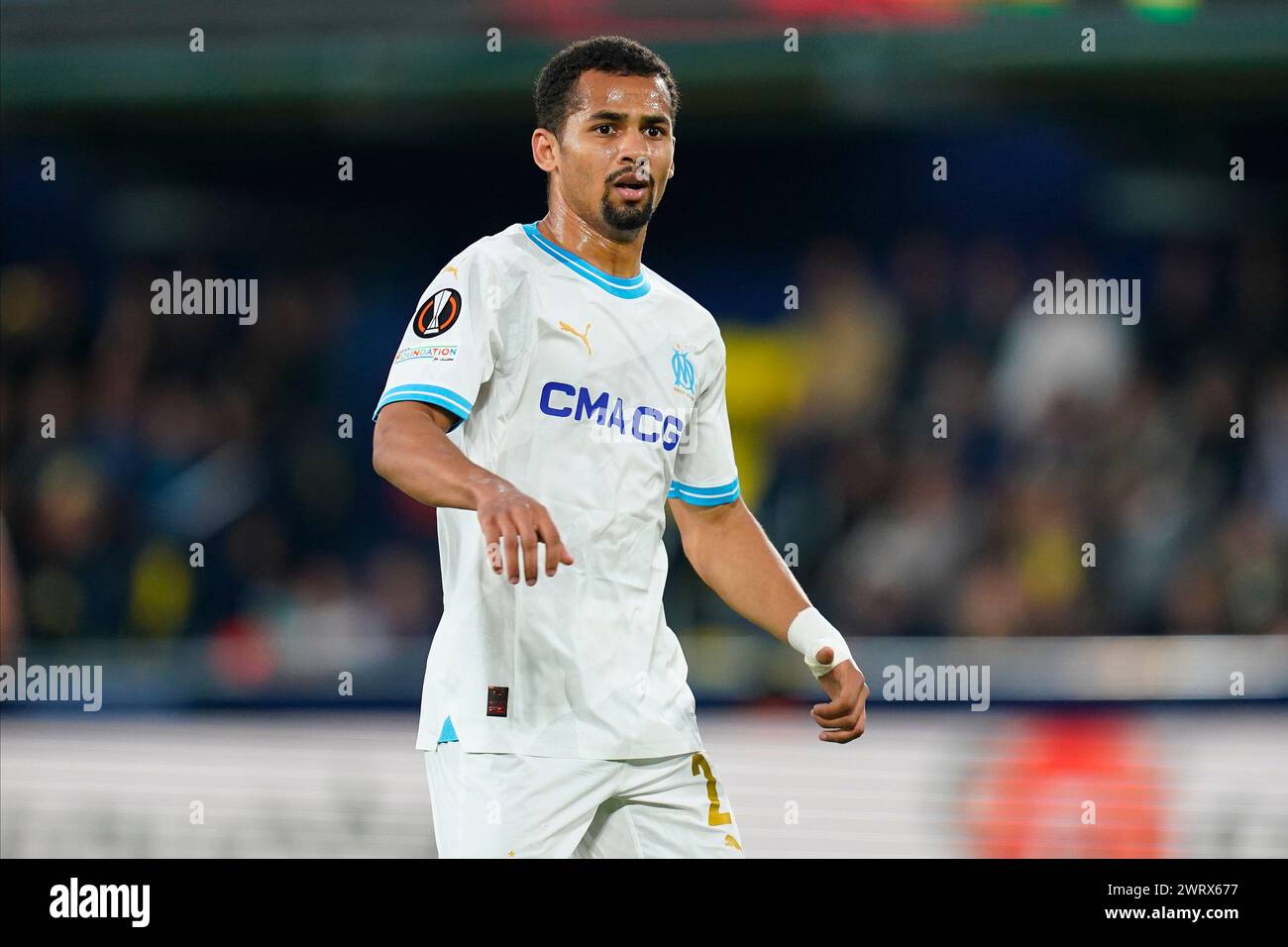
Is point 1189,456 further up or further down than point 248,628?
further up

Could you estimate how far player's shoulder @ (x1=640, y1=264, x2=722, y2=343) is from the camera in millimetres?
3430

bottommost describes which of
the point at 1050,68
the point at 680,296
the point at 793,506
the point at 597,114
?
the point at 793,506

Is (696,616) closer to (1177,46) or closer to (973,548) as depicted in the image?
(973,548)

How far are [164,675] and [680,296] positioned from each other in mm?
3499

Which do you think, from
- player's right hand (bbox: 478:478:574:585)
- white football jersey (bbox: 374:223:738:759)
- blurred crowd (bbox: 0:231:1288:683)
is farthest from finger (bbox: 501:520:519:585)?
blurred crowd (bbox: 0:231:1288:683)

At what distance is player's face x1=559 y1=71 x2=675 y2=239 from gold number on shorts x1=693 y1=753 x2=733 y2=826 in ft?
3.44

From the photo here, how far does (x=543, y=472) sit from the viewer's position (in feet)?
10.4

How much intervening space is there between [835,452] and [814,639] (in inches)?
168

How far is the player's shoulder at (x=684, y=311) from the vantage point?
3.43 m

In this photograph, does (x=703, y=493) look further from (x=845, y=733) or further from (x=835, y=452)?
(x=835, y=452)

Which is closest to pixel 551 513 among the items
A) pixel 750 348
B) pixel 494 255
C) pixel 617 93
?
pixel 494 255

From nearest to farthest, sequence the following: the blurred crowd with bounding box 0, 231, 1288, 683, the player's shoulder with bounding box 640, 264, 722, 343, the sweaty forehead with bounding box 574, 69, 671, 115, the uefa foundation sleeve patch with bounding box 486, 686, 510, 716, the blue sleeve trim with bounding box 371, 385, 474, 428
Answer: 1. the blue sleeve trim with bounding box 371, 385, 474, 428
2. the uefa foundation sleeve patch with bounding box 486, 686, 510, 716
3. the sweaty forehead with bounding box 574, 69, 671, 115
4. the player's shoulder with bounding box 640, 264, 722, 343
5. the blurred crowd with bounding box 0, 231, 1288, 683

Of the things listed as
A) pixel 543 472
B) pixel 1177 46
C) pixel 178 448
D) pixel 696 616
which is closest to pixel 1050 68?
pixel 1177 46

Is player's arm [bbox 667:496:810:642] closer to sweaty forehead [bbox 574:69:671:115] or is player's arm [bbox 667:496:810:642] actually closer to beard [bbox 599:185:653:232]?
beard [bbox 599:185:653:232]
